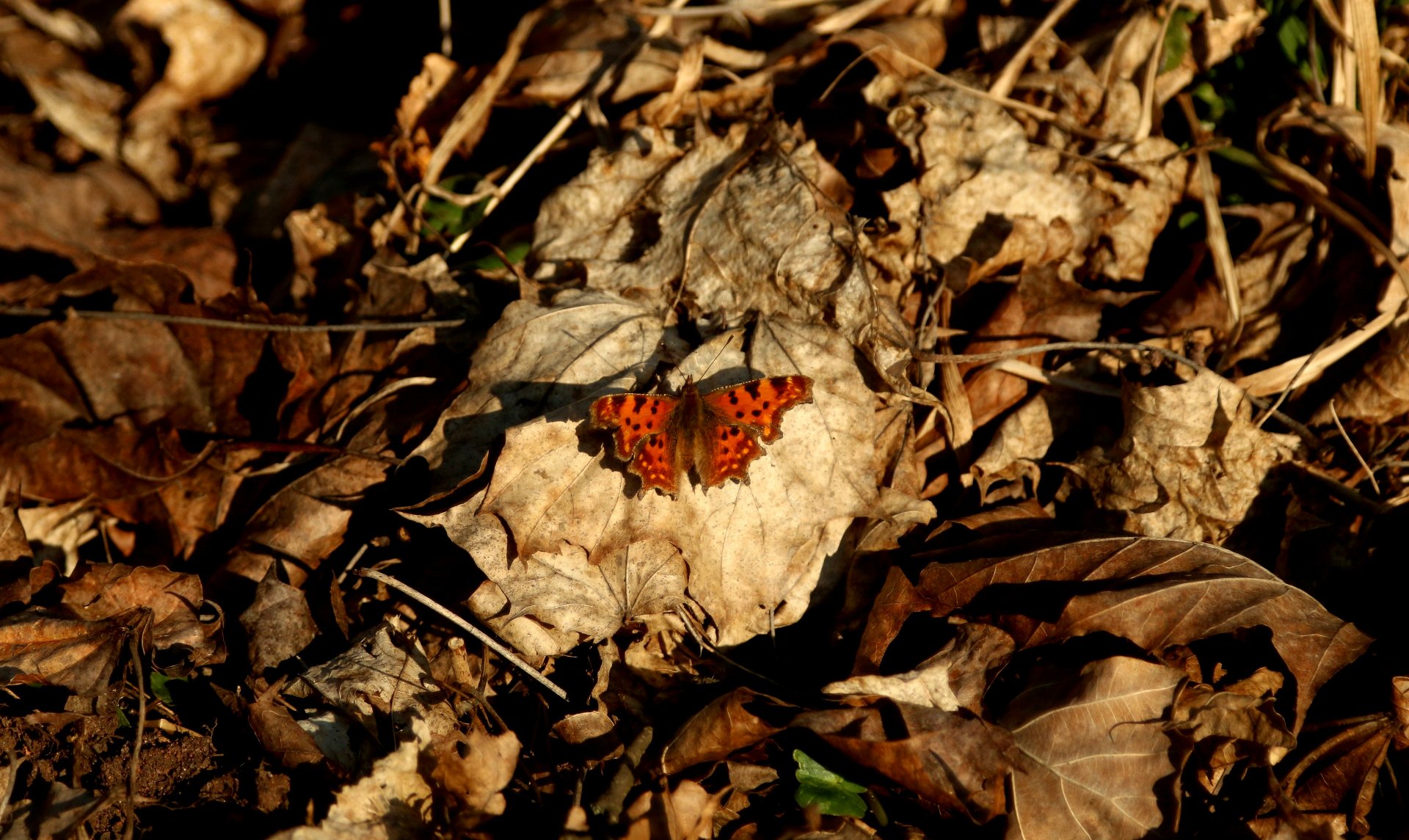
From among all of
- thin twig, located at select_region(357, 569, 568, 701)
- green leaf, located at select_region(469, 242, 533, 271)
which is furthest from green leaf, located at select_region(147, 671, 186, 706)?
green leaf, located at select_region(469, 242, 533, 271)

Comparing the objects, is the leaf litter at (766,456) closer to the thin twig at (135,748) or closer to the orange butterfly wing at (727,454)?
the thin twig at (135,748)

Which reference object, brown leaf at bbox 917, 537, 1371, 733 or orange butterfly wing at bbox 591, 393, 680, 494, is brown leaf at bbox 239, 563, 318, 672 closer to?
orange butterfly wing at bbox 591, 393, 680, 494

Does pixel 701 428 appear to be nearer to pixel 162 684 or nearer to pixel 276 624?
pixel 276 624

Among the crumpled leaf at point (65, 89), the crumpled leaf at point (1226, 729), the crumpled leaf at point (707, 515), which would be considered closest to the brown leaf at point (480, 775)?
the crumpled leaf at point (707, 515)

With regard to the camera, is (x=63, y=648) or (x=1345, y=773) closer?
(x=1345, y=773)

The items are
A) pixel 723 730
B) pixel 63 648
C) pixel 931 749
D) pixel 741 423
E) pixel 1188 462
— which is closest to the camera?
pixel 931 749

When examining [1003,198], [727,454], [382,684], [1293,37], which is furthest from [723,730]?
[1293,37]
